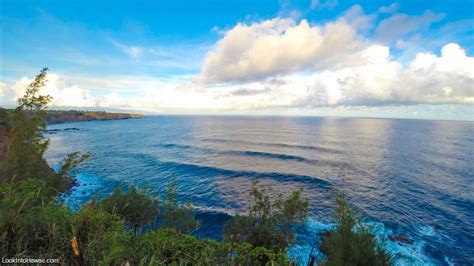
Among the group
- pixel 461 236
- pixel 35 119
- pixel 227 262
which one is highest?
pixel 35 119

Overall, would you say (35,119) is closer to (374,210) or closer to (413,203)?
(374,210)

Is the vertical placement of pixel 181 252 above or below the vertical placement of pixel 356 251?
above

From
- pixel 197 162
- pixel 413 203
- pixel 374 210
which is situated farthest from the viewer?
pixel 197 162

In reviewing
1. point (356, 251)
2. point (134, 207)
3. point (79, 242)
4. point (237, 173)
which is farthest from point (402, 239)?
point (79, 242)

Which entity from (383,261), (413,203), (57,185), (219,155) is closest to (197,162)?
(219,155)

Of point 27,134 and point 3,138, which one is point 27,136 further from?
point 3,138

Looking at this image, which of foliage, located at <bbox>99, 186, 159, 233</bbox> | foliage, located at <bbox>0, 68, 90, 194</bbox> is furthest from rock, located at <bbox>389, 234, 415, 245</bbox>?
foliage, located at <bbox>0, 68, 90, 194</bbox>

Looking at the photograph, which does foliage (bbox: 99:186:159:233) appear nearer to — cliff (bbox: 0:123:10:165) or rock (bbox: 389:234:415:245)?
rock (bbox: 389:234:415:245)

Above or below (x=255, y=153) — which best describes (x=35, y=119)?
above
